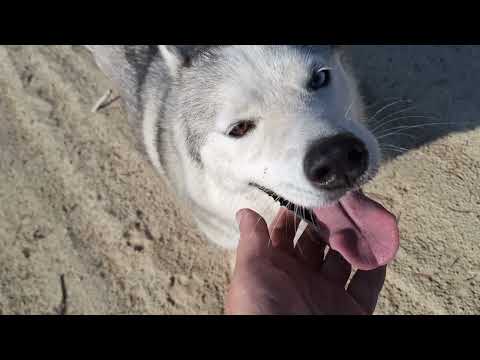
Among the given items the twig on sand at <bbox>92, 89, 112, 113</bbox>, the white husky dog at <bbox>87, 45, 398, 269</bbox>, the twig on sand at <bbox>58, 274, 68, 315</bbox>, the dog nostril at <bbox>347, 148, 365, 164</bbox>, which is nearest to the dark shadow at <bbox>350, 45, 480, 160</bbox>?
the white husky dog at <bbox>87, 45, 398, 269</bbox>

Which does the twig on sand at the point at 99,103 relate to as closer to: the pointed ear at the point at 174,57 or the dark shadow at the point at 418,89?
the pointed ear at the point at 174,57

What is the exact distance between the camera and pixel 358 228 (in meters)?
2.30

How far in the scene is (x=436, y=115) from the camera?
10.9 feet

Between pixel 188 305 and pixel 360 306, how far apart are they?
134 cm

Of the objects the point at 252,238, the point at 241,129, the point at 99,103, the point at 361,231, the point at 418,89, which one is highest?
the point at 241,129

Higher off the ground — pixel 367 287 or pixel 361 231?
pixel 361 231

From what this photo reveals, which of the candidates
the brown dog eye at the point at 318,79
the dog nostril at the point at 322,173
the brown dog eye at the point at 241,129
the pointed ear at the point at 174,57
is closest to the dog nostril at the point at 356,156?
the dog nostril at the point at 322,173

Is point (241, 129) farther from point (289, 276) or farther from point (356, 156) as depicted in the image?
point (289, 276)

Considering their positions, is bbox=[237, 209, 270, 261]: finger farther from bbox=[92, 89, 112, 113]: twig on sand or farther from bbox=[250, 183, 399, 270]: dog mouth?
bbox=[92, 89, 112, 113]: twig on sand

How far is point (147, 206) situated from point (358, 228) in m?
1.91

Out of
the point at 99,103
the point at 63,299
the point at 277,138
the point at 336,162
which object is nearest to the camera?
the point at 336,162

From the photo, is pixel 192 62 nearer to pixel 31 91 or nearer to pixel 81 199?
pixel 81 199

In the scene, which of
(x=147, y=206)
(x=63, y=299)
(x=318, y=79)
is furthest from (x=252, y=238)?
(x=63, y=299)

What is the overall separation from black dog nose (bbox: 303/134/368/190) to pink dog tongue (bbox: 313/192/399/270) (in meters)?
0.32
